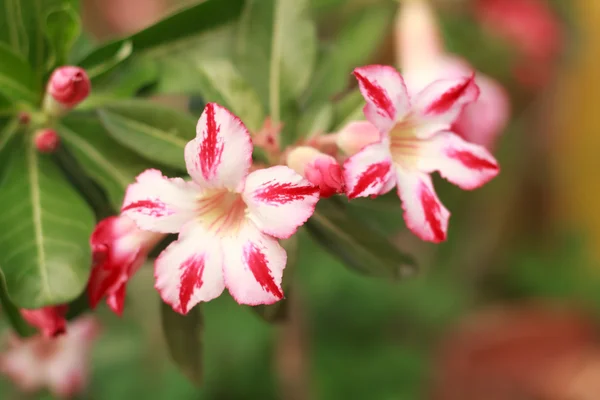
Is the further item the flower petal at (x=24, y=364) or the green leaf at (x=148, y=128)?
the flower petal at (x=24, y=364)

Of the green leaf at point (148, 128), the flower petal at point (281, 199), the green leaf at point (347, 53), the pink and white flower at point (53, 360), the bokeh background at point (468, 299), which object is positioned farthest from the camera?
the bokeh background at point (468, 299)

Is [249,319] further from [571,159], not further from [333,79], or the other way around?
[571,159]

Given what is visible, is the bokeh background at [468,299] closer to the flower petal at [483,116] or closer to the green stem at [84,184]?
the flower petal at [483,116]

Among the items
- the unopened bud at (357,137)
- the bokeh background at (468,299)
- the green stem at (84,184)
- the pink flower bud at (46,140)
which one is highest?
the unopened bud at (357,137)

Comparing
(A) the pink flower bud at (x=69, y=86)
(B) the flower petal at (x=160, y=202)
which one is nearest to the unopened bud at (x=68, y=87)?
(A) the pink flower bud at (x=69, y=86)

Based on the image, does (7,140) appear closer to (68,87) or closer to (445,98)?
(68,87)

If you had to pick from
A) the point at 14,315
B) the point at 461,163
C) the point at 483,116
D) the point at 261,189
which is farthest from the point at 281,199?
the point at 483,116
